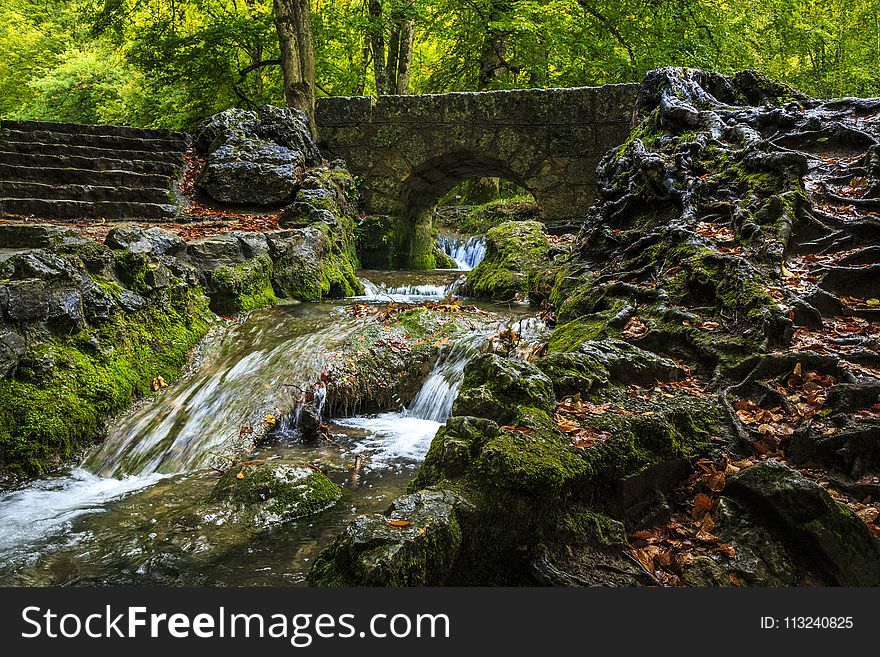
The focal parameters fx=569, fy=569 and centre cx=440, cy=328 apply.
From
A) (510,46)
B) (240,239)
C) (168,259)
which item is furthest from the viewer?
(510,46)

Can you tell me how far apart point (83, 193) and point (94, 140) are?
91.9 inches

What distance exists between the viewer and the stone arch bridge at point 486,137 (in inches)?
479

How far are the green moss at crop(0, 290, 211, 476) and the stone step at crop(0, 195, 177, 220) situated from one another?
3.44 meters

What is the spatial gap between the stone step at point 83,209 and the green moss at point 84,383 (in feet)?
11.3

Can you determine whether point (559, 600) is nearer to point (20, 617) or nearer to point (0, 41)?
point (20, 617)

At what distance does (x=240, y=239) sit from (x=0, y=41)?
74.6 feet

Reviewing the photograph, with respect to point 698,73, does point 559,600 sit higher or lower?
lower

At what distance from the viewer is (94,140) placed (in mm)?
11070

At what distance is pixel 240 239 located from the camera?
27.4 feet

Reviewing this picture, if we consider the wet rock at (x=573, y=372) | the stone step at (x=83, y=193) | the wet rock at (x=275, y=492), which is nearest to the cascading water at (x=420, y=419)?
the wet rock at (x=275, y=492)

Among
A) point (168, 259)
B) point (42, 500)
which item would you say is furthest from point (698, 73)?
point (42, 500)

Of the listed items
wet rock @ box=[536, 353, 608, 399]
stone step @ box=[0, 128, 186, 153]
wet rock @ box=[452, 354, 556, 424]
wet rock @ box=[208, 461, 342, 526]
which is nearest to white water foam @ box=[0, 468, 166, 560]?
wet rock @ box=[208, 461, 342, 526]

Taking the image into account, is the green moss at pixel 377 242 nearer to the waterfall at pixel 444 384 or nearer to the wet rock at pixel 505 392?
the waterfall at pixel 444 384

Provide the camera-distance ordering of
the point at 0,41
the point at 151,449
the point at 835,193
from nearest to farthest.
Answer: the point at 151,449 < the point at 835,193 < the point at 0,41
